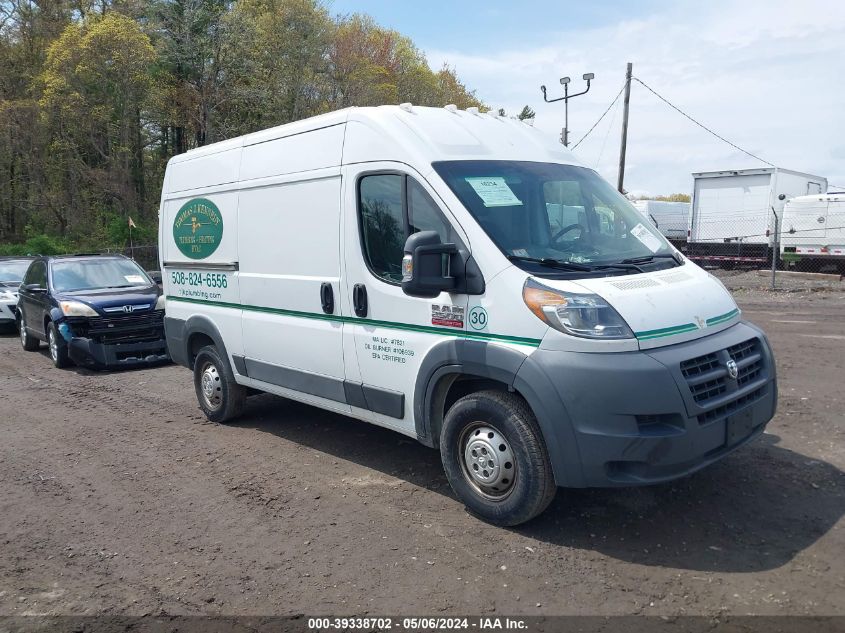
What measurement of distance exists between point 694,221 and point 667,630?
23.7 metres

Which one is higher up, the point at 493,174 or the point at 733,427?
the point at 493,174

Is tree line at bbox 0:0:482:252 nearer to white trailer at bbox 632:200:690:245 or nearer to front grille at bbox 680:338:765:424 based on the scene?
white trailer at bbox 632:200:690:245

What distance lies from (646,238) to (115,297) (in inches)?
327

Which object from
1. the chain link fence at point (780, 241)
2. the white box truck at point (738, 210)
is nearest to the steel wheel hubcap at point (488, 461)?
the chain link fence at point (780, 241)

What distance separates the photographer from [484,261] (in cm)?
432

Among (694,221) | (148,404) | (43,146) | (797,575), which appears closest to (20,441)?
(148,404)

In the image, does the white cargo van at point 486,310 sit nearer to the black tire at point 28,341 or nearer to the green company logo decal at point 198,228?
the green company logo decal at point 198,228

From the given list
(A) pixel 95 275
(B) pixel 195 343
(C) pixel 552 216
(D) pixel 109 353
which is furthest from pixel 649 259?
(A) pixel 95 275

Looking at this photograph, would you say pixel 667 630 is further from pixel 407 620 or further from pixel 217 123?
pixel 217 123

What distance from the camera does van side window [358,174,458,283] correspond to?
15.4 ft

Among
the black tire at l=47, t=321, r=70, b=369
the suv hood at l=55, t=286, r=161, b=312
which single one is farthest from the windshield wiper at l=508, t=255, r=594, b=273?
the black tire at l=47, t=321, r=70, b=369

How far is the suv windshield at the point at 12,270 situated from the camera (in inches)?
614

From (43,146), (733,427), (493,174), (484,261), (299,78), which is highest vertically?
(299,78)

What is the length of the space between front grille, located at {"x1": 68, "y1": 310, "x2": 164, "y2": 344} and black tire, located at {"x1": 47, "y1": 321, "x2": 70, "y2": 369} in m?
0.39
